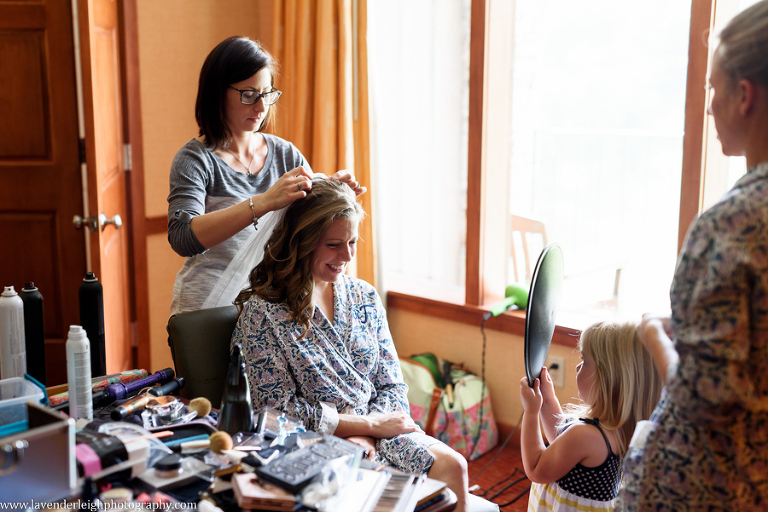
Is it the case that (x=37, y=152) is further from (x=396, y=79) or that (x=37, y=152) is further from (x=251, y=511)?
(x=251, y=511)

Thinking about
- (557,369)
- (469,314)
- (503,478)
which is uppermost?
(469,314)

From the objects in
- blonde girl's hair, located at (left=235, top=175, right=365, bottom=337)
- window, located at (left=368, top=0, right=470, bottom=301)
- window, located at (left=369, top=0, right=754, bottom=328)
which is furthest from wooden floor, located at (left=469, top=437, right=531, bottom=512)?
blonde girl's hair, located at (left=235, top=175, right=365, bottom=337)

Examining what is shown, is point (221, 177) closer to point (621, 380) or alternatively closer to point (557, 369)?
point (621, 380)

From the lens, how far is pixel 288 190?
5.63ft

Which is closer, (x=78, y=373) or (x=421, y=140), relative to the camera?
(x=78, y=373)

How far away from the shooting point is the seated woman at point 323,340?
5.41ft

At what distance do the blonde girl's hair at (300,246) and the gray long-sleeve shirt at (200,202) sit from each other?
147mm

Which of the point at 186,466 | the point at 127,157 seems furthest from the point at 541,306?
the point at 127,157

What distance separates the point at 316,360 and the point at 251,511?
2.24ft

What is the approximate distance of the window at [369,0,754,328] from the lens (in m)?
2.70

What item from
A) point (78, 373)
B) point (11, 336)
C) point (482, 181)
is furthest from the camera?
point (482, 181)

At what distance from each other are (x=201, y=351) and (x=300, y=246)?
349 millimetres

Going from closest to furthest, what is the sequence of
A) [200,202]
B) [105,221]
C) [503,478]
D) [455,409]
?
[200,202], [105,221], [503,478], [455,409]

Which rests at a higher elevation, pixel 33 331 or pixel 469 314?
pixel 33 331
